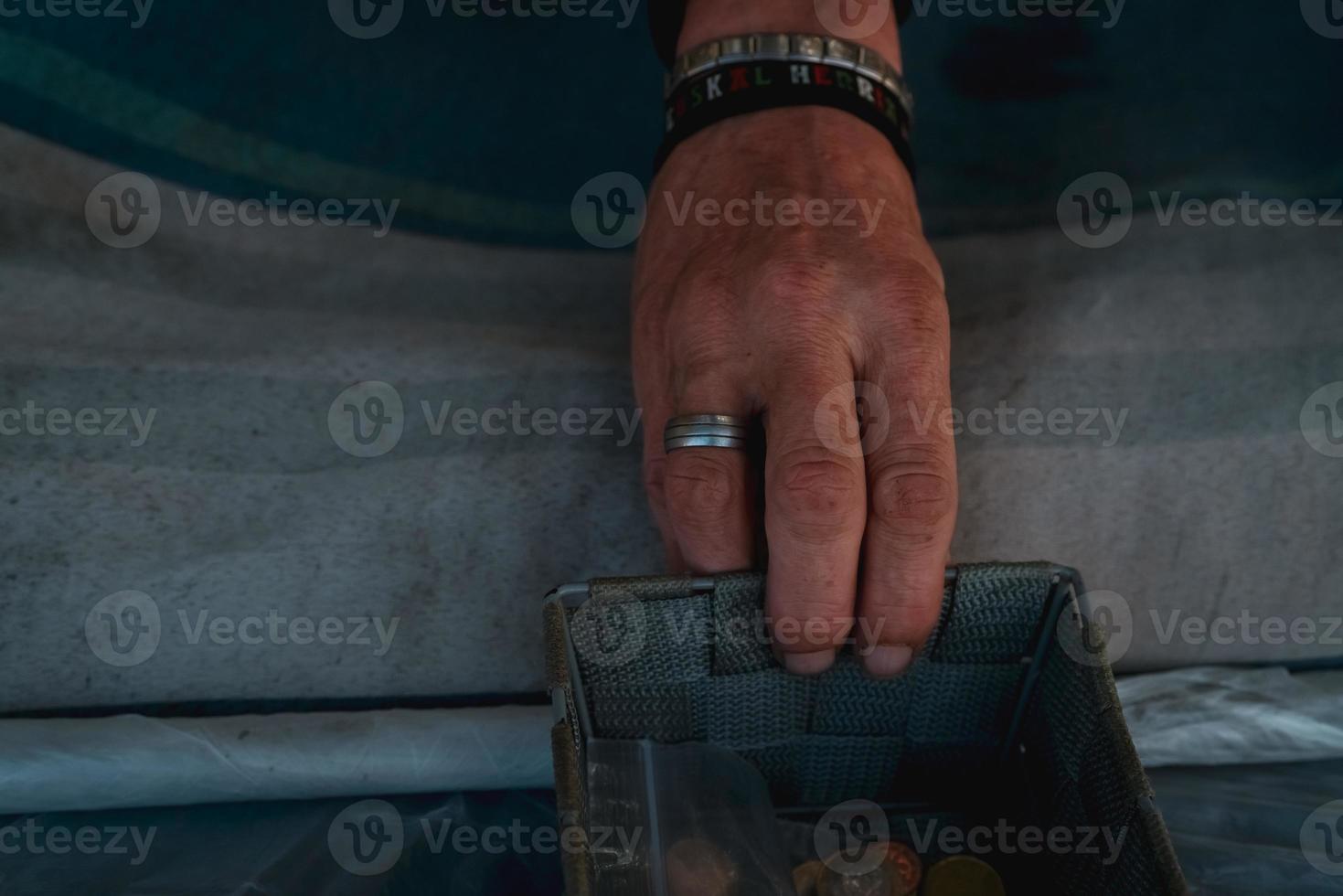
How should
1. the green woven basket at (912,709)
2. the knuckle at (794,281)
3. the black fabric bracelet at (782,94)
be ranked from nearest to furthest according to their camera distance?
1. the green woven basket at (912,709)
2. the knuckle at (794,281)
3. the black fabric bracelet at (782,94)

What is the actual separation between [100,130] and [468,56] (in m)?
0.35

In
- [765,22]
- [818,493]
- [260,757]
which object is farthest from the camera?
[765,22]

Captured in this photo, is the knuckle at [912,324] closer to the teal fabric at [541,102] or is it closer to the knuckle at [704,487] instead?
the knuckle at [704,487]

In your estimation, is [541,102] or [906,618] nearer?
[906,618]

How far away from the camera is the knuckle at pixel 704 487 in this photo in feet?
1.73

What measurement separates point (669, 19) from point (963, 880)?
25.4 inches

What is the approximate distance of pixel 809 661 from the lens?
0.51m

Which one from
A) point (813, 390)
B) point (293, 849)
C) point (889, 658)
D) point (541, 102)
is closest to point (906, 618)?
point (889, 658)

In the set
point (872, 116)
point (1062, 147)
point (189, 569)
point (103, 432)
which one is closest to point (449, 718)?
point (189, 569)

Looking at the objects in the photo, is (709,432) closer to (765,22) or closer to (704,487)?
(704,487)

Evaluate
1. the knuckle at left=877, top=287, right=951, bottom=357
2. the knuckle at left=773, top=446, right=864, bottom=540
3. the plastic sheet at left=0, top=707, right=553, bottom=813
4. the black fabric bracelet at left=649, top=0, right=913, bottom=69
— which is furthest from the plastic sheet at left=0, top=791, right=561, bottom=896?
the black fabric bracelet at left=649, top=0, right=913, bottom=69

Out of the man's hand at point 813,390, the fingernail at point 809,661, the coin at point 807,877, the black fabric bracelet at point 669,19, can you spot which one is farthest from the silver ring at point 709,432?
the black fabric bracelet at point 669,19

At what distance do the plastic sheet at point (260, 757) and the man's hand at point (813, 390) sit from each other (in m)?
0.17

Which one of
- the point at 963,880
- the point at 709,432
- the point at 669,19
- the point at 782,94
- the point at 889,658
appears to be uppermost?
the point at 669,19
